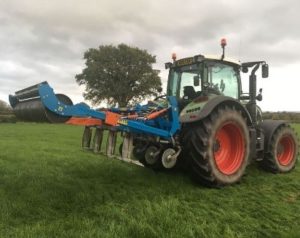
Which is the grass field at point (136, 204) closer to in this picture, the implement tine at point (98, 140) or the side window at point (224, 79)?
the implement tine at point (98, 140)

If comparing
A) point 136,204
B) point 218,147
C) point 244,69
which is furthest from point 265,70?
point 136,204

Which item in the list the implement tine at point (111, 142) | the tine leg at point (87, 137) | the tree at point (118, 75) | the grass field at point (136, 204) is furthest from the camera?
the tree at point (118, 75)

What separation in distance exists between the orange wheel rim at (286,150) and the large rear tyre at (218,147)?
1945 millimetres

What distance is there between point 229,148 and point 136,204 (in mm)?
2639

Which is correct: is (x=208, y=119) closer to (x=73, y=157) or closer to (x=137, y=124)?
(x=137, y=124)

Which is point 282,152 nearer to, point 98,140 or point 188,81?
point 188,81

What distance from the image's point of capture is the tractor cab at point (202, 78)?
25.1ft

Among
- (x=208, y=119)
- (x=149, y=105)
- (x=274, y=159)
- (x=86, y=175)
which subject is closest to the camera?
(x=208, y=119)

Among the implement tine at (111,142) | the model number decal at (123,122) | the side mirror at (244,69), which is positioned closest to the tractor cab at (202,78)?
the side mirror at (244,69)

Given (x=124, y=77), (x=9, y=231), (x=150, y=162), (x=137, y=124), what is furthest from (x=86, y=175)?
(x=124, y=77)

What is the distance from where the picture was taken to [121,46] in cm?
5062

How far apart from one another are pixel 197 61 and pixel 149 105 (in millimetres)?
1234

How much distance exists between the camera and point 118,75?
48625 mm

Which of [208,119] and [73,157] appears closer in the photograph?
[208,119]
